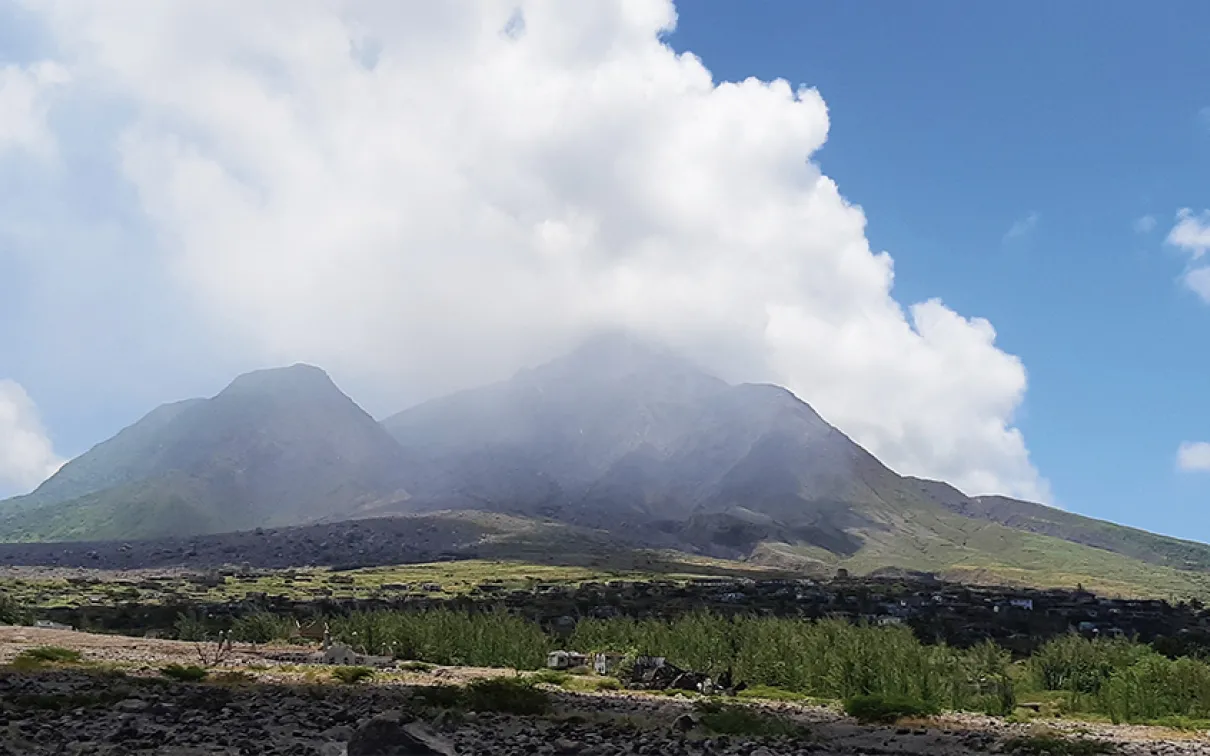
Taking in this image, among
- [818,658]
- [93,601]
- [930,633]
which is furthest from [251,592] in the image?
[818,658]

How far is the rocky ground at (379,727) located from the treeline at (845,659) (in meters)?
2.89

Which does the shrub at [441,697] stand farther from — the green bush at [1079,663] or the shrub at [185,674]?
the green bush at [1079,663]

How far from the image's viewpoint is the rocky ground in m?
11.2

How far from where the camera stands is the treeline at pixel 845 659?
21.4 meters

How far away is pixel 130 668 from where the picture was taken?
891 inches

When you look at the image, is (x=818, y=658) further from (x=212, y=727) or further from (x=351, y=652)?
(x=212, y=727)

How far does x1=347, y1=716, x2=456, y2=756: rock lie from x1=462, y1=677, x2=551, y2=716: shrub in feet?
24.5

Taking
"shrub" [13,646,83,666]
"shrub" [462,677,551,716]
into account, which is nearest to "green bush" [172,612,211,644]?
"shrub" [13,646,83,666]

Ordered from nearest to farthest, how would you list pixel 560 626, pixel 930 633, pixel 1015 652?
pixel 1015 652 < pixel 560 626 < pixel 930 633

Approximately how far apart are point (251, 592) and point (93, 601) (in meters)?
13.9

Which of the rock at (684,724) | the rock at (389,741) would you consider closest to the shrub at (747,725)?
the rock at (684,724)

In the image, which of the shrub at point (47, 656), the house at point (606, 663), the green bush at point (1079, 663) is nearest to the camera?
the shrub at point (47, 656)

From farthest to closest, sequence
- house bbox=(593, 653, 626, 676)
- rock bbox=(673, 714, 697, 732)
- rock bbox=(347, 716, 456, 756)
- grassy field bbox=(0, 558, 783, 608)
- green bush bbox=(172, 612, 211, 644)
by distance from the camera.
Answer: grassy field bbox=(0, 558, 783, 608)
green bush bbox=(172, 612, 211, 644)
house bbox=(593, 653, 626, 676)
rock bbox=(673, 714, 697, 732)
rock bbox=(347, 716, 456, 756)

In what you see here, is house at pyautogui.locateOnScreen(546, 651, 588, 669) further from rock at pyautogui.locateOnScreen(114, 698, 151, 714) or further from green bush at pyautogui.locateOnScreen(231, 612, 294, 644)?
rock at pyautogui.locateOnScreen(114, 698, 151, 714)
